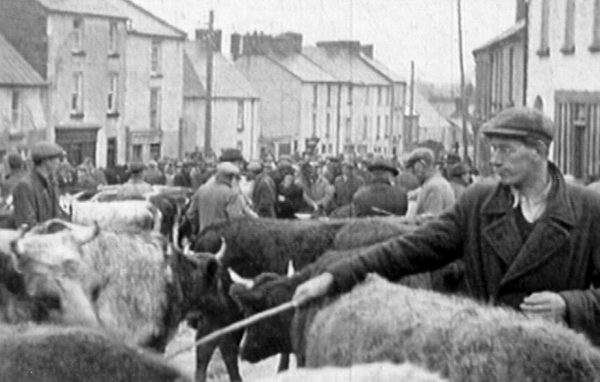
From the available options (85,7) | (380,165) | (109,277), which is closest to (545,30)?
(380,165)

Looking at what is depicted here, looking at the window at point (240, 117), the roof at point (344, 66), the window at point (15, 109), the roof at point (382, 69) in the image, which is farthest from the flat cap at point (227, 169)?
the roof at point (382, 69)

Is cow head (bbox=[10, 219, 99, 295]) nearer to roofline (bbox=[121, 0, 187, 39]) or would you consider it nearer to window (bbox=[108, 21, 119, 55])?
window (bbox=[108, 21, 119, 55])

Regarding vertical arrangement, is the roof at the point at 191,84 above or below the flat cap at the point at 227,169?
above

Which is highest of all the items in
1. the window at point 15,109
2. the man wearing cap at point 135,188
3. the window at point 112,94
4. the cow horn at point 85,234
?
the window at point 112,94

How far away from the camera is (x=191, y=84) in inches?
2322

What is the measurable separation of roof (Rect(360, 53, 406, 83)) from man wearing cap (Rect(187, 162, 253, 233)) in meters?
52.7

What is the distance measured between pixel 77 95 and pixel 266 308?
45.4 metres

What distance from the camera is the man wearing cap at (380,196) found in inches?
617

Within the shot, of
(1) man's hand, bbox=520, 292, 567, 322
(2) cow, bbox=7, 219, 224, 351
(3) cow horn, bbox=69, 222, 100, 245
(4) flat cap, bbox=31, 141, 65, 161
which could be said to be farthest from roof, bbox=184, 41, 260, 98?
(1) man's hand, bbox=520, 292, 567, 322

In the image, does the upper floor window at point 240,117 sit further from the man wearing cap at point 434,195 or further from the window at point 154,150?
the man wearing cap at point 434,195

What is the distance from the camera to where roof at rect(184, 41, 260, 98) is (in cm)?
5678

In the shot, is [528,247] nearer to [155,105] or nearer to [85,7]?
[85,7]

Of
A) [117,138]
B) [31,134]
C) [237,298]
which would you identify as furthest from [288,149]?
[237,298]

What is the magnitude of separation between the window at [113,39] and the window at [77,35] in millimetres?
1075
